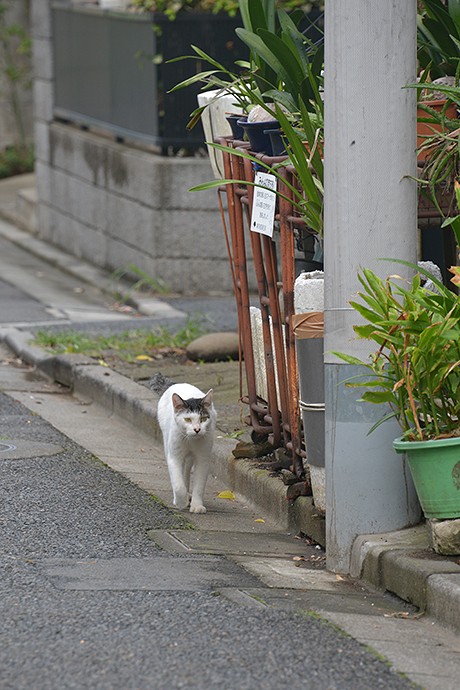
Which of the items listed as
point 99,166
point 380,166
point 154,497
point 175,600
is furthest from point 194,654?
point 99,166

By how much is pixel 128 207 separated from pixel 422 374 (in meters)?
8.36

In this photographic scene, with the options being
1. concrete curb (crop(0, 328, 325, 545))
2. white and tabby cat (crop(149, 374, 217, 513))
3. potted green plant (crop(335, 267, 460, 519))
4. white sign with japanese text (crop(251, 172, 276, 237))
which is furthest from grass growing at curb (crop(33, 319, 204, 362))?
potted green plant (crop(335, 267, 460, 519))

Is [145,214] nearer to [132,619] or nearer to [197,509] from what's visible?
[197,509]

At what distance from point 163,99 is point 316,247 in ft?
21.5

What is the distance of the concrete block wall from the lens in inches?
475

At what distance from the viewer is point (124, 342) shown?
393 inches

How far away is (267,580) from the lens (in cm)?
513

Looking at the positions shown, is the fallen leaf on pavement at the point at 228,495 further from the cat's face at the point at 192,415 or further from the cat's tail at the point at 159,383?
the cat's tail at the point at 159,383

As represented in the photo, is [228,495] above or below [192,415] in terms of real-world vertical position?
below

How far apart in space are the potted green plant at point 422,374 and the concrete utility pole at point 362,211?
19 centimetres

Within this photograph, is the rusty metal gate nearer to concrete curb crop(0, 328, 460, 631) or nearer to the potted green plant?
concrete curb crop(0, 328, 460, 631)

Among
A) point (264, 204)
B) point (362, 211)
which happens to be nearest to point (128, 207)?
point (264, 204)

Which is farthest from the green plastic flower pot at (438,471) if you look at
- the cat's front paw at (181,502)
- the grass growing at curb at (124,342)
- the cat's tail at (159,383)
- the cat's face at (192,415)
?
the grass growing at curb at (124,342)

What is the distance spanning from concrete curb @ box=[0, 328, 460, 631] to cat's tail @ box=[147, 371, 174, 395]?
0.06 m
